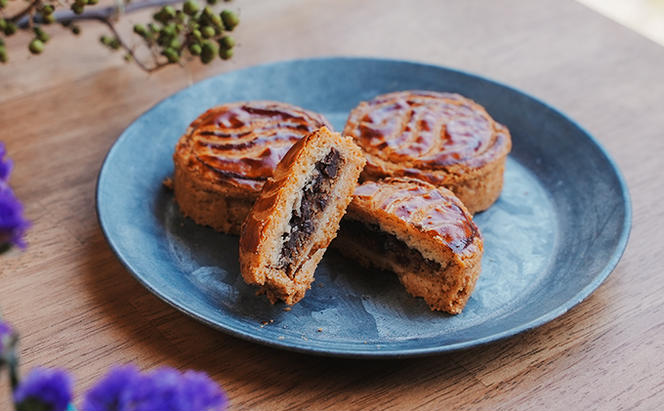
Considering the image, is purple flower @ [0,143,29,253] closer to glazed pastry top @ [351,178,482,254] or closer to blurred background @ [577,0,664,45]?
glazed pastry top @ [351,178,482,254]

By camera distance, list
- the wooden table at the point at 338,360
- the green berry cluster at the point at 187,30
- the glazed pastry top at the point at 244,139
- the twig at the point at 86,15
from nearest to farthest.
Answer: the wooden table at the point at 338,360 → the glazed pastry top at the point at 244,139 → the green berry cluster at the point at 187,30 → the twig at the point at 86,15

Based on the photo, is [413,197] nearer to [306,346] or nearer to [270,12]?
[306,346]

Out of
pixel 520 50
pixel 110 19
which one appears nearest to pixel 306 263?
pixel 110 19

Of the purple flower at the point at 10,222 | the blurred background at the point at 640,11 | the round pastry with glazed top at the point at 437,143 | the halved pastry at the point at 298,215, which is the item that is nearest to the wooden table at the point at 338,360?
the halved pastry at the point at 298,215

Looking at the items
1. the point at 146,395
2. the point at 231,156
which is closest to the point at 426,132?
the point at 231,156

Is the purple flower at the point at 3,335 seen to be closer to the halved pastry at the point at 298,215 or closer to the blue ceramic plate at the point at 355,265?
the blue ceramic plate at the point at 355,265
